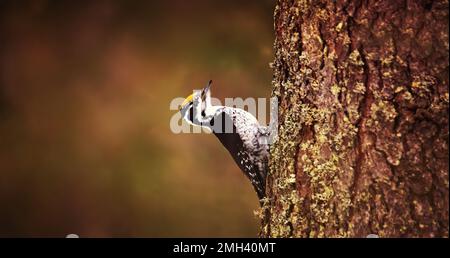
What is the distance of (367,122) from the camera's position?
0.80 m

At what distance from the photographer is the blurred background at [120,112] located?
8.10ft

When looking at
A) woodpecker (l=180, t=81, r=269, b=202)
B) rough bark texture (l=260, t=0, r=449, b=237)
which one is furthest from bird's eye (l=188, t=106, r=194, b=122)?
rough bark texture (l=260, t=0, r=449, b=237)

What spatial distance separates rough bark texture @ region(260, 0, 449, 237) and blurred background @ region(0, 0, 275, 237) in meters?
1.69

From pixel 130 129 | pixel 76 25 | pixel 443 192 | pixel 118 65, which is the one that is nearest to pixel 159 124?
pixel 130 129

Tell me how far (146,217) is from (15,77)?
1.06 m

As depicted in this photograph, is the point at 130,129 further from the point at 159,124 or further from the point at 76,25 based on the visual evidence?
the point at 76,25

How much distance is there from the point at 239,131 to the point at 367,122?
2.33 ft

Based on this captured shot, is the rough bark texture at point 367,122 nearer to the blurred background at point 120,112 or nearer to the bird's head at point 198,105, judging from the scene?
the bird's head at point 198,105

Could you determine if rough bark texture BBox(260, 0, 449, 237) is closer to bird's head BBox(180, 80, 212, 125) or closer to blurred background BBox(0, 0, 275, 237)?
bird's head BBox(180, 80, 212, 125)

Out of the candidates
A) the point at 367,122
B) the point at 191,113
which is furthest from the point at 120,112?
the point at 367,122

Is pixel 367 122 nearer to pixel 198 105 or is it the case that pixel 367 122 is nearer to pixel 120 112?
pixel 198 105

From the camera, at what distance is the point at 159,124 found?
2553 mm

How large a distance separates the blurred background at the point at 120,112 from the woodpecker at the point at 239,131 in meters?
0.88
